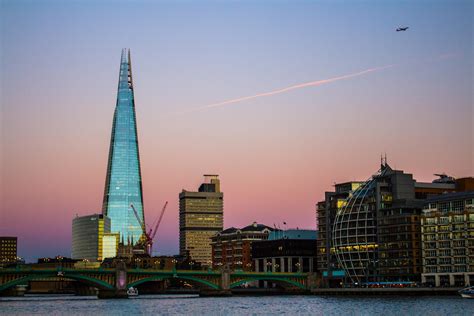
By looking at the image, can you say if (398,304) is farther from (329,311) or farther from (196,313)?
(196,313)

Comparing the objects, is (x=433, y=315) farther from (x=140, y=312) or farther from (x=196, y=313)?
(x=140, y=312)

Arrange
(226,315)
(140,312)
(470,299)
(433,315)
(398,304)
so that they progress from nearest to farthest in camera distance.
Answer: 1. (433,315)
2. (226,315)
3. (140,312)
4. (398,304)
5. (470,299)

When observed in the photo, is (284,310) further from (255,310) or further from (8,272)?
(8,272)

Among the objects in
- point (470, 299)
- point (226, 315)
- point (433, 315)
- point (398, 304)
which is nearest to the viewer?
point (433, 315)

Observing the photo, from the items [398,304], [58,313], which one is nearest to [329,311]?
[398,304]

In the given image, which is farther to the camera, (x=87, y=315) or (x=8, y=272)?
(x=8, y=272)

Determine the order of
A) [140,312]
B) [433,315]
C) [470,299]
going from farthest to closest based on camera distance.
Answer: [470,299] < [140,312] < [433,315]

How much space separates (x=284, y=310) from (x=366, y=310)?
58.9 feet

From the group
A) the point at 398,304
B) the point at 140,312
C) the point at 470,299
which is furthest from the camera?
the point at 470,299

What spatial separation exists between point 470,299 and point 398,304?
2619 cm

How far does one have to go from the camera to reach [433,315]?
141125 mm

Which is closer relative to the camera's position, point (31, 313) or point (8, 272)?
point (31, 313)

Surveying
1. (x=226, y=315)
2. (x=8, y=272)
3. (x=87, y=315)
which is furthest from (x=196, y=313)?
(x=8, y=272)

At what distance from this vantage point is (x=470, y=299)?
193 m
